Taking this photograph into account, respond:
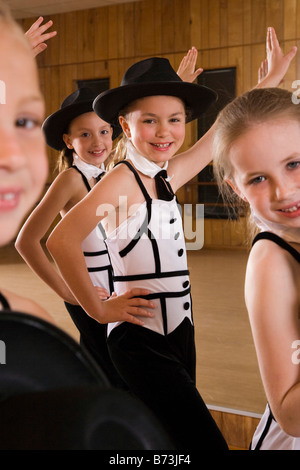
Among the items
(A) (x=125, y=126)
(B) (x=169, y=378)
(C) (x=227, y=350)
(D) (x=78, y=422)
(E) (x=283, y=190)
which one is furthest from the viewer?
(C) (x=227, y=350)

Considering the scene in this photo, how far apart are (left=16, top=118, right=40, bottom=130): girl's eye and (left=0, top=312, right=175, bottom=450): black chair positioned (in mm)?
53

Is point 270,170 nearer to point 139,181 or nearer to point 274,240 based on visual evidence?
point 274,240

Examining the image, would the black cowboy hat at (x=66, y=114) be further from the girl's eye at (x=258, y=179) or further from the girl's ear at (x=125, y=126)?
the girl's eye at (x=258, y=179)

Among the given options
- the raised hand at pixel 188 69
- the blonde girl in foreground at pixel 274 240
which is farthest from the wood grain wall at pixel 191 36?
the blonde girl in foreground at pixel 274 240

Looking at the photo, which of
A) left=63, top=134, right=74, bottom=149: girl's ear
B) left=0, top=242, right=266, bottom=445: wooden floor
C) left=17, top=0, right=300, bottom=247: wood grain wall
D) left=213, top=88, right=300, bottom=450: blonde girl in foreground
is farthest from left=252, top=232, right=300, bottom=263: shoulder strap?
left=0, top=242, right=266, bottom=445: wooden floor

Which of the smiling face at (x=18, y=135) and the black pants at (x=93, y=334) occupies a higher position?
the smiling face at (x=18, y=135)

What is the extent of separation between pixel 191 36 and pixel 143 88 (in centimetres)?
33

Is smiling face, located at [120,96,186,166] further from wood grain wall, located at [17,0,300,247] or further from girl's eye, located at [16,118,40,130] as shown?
girl's eye, located at [16,118,40,130]

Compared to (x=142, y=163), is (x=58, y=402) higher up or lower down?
higher up

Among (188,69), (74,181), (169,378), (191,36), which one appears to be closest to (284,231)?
(169,378)

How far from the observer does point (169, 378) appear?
78cm

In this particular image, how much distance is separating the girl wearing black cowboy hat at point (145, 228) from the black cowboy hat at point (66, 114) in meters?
0.03

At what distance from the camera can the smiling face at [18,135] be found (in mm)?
156

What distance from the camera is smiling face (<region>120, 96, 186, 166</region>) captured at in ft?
2.82
